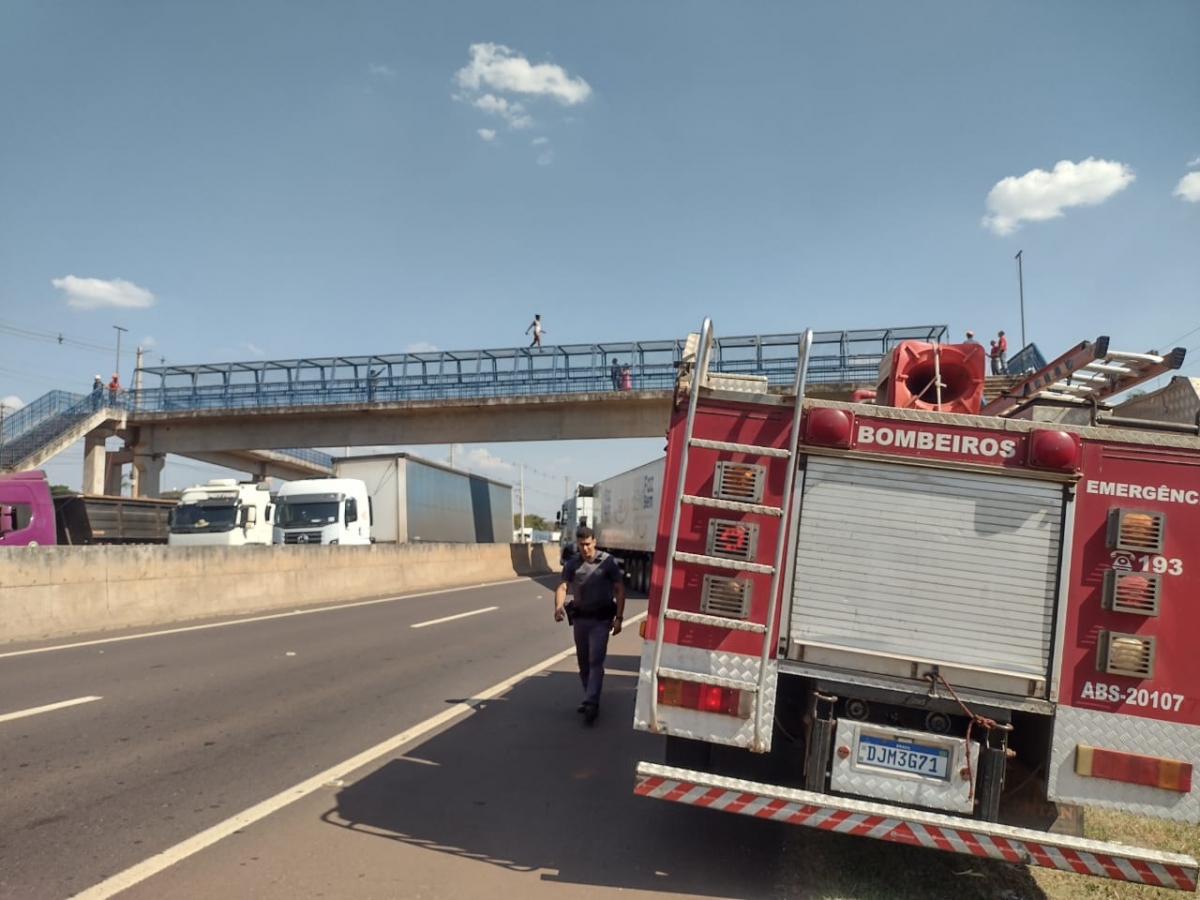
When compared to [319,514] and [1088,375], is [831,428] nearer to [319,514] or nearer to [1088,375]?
[1088,375]

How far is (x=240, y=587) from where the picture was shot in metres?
17.3

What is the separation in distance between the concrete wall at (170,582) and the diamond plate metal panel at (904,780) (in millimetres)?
11959

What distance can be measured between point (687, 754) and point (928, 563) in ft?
6.08

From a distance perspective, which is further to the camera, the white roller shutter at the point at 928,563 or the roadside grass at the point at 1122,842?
the roadside grass at the point at 1122,842

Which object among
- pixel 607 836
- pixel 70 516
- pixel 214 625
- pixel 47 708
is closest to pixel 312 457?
pixel 70 516

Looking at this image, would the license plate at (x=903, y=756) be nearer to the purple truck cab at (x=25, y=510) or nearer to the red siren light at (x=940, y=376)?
→ the red siren light at (x=940, y=376)

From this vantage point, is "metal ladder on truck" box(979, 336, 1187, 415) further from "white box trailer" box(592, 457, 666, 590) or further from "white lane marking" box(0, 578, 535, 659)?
"white box trailer" box(592, 457, 666, 590)

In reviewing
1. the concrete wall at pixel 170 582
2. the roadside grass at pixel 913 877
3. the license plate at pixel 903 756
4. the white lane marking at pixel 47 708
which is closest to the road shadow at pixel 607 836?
the roadside grass at pixel 913 877

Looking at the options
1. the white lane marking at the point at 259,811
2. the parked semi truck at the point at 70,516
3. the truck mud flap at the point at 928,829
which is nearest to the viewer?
the truck mud flap at the point at 928,829

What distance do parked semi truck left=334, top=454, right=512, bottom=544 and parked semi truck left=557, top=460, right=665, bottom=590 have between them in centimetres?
531

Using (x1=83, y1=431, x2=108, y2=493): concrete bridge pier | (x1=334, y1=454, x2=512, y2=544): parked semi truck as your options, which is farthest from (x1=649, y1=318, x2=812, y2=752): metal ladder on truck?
(x1=83, y1=431, x2=108, y2=493): concrete bridge pier

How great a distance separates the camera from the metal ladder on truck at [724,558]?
14.8 feet

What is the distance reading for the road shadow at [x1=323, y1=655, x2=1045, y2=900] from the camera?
4711mm

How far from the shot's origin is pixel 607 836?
17.4ft
